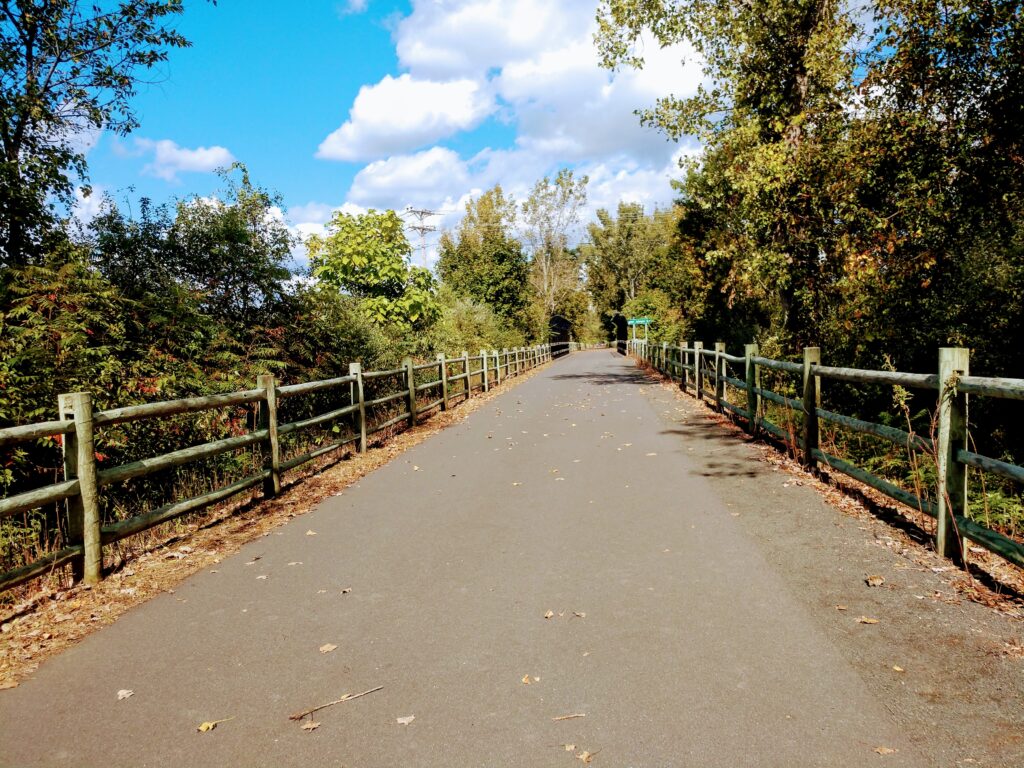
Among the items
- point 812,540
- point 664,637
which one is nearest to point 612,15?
point 812,540

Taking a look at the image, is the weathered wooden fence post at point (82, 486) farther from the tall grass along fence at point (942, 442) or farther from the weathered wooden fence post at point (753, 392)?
the weathered wooden fence post at point (753, 392)

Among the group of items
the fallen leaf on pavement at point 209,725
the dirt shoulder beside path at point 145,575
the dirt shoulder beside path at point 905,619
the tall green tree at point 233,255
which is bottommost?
the dirt shoulder beside path at point 905,619

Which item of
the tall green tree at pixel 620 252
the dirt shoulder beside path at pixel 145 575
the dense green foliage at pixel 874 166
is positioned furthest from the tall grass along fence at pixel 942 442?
the tall green tree at pixel 620 252

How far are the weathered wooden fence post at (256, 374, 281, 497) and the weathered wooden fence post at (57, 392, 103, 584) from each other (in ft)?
8.44

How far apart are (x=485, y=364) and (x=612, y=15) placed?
10166 millimetres

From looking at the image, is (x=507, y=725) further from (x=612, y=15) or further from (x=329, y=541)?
(x=612, y=15)

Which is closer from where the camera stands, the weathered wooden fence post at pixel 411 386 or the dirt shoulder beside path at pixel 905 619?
the dirt shoulder beside path at pixel 905 619

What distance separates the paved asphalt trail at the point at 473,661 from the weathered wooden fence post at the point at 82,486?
0.72m

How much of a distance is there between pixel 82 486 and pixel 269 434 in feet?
8.78

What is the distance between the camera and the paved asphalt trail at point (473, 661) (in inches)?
110

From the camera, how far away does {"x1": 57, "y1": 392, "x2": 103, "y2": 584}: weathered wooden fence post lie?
471 centimetres

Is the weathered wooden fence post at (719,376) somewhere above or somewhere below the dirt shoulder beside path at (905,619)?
above

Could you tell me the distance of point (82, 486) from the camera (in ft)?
15.6

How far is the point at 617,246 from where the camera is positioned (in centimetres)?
8231
